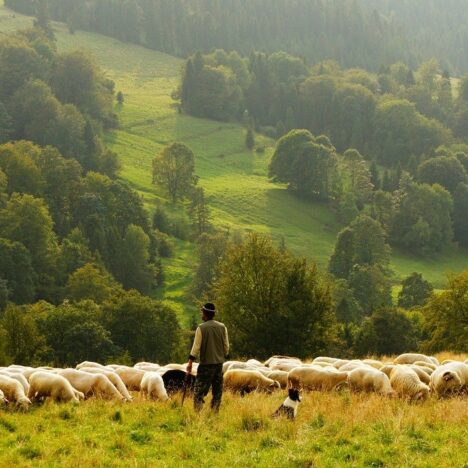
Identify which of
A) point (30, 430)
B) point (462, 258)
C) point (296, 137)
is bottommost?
point (462, 258)

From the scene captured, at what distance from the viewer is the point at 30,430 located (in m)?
18.8

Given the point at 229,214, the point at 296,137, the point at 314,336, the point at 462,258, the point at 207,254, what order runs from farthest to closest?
the point at 296,137 < the point at 462,258 < the point at 229,214 < the point at 207,254 < the point at 314,336

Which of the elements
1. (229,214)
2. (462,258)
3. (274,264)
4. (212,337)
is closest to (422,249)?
(462,258)

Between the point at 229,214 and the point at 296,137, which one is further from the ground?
the point at 296,137

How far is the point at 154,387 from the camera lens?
24.3 m

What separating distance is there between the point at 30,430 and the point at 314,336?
41.9 meters

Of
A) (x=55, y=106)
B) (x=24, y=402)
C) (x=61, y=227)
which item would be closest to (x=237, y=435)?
(x=24, y=402)

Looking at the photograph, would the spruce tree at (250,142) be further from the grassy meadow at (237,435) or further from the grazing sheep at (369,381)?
the grassy meadow at (237,435)

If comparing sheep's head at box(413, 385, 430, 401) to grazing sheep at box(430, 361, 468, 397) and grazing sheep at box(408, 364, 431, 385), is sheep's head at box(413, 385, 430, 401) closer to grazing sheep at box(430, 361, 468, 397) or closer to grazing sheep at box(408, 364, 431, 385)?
grazing sheep at box(430, 361, 468, 397)

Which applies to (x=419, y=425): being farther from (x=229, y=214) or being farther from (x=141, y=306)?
(x=229, y=214)

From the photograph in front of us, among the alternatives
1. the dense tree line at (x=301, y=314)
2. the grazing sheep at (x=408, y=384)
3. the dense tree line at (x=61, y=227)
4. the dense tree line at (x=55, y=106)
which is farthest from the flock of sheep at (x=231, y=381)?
the dense tree line at (x=55, y=106)

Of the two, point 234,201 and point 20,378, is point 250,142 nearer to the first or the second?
point 234,201

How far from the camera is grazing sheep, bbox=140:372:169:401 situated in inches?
942

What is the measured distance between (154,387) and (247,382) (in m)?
3.35
